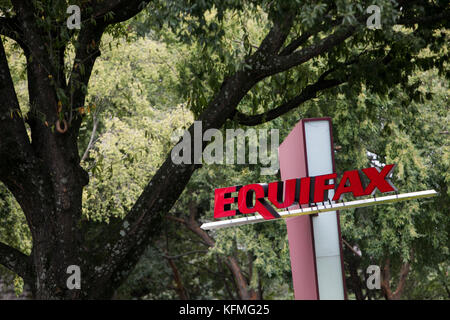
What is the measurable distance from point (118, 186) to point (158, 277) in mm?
9284

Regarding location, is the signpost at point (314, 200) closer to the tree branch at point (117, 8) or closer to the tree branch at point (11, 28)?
the tree branch at point (117, 8)

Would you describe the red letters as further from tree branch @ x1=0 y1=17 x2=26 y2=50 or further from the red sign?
tree branch @ x1=0 y1=17 x2=26 y2=50

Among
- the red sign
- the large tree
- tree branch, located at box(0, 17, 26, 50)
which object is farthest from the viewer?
the red sign

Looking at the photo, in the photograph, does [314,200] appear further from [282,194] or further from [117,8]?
[117,8]

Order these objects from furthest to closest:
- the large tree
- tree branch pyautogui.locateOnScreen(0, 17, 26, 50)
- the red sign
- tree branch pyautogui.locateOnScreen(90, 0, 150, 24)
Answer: the red sign < tree branch pyautogui.locateOnScreen(0, 17, 26, 50) < tree branch pyautogui.locateOnScreen(90, 0, 150, 24) < the large tree

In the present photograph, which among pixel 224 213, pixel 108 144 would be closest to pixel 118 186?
pixel 108 144

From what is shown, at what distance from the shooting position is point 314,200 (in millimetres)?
8172

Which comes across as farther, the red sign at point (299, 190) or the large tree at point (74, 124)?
the red sign at point (299, 190)

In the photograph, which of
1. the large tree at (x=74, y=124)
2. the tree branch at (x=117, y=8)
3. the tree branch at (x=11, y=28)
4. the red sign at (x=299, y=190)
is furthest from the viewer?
the red sign at (x=299, y=190)

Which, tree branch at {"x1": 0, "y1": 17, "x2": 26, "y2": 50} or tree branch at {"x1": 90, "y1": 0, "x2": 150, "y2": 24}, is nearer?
tree branch at {"x1": 90, "y1": 0, "x2": 150, "y2": 24}

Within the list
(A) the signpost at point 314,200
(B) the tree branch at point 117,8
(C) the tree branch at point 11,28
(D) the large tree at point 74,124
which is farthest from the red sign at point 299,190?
(C) the tree branch at point 11,28

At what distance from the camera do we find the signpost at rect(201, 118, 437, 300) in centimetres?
814

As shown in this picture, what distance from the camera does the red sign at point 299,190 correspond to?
8109 millimetres

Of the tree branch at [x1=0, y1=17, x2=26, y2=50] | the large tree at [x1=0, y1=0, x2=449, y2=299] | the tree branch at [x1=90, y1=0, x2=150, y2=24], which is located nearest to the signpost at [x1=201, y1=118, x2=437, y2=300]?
the large tree at [x1=0, y1=0, x2=449, y2=299]
